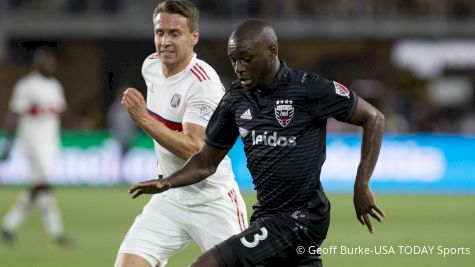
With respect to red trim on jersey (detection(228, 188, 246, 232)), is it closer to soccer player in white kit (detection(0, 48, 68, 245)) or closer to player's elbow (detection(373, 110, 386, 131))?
player's elbow (detection(373, 110, 386, 131))

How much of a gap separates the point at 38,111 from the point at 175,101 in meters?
7.34

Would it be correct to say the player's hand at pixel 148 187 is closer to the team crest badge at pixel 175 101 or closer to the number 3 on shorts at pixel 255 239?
the number 3 on shorts at pixel 255 239

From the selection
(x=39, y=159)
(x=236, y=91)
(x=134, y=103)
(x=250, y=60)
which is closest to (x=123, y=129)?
(x=39, y=159)

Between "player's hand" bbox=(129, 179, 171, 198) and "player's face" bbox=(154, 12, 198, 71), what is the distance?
116cm

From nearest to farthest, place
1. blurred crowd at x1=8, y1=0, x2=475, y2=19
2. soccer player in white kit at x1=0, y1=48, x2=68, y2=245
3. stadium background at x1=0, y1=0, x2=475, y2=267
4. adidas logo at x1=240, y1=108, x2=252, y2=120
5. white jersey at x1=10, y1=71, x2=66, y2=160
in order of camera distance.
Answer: adidas logo at x1=240, y1=108, x2=252, y2=120, soccer player in white kit at x1=0, y1=48, x2=68, y2=245, white jersey at x1=10, y1=71, x2=66, y2=160, stadium background at x1=0, y1=0, x2=475, y2=267, blurred crowd at x1=8, y1=0, x2=475, y2=19

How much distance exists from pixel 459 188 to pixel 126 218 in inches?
313

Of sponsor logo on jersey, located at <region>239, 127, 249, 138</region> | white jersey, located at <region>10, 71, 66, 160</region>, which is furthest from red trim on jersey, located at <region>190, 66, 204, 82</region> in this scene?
white jersey, located at <region>10, 71, 66, 160</region>

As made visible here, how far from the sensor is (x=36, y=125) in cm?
1409

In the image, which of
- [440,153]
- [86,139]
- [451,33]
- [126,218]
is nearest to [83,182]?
[86,139]

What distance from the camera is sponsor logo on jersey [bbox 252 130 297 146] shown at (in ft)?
20.2

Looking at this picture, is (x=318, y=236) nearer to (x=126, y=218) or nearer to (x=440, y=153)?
(x=126, y=218)

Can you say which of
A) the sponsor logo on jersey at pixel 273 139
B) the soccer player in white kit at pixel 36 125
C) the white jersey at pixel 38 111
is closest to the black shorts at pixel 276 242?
the sponsor logo on jersey at pixel 273 139

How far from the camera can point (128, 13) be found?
29516mm

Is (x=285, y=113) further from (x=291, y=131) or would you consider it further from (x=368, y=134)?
(x=368, y=134)
